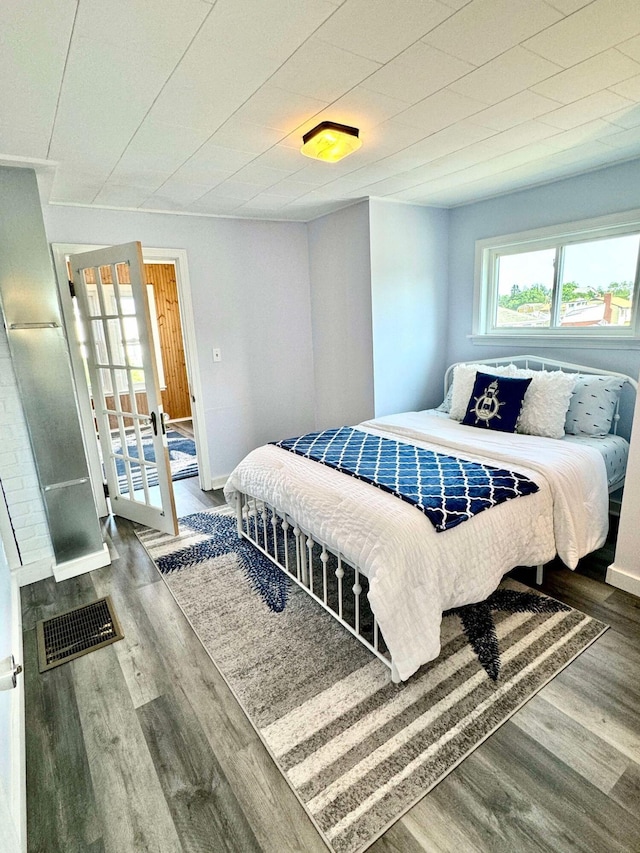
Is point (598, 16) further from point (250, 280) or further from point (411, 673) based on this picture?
point (250, 280)

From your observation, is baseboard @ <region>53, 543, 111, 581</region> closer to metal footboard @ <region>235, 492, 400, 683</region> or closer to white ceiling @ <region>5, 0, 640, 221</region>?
metal footboard @ <region>235, 492, 400, 683</region>

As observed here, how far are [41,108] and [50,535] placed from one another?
2.32 metres

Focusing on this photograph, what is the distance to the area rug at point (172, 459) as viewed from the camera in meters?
3.79

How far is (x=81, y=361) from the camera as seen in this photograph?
11.1ft

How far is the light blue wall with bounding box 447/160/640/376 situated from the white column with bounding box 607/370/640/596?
994 mm

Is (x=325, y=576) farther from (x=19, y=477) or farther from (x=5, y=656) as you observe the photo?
(x=19, y=477)

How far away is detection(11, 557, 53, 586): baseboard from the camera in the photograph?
2.75 m

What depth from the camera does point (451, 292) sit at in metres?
4.25

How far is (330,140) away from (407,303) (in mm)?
1977

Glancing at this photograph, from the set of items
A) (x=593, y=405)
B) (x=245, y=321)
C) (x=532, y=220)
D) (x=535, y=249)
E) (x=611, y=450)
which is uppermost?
(x=532, y=220)

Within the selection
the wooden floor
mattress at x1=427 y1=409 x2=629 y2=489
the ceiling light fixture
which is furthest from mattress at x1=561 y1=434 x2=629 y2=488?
the ceiling light fixture

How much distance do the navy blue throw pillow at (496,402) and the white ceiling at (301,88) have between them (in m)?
1.46

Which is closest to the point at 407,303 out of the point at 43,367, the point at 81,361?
the point at 81,361

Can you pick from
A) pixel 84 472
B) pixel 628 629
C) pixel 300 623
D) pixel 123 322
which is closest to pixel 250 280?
pixel 123 322
